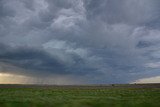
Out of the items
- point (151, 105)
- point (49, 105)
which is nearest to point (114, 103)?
point (151, 105)

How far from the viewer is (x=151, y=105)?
484 centimetres

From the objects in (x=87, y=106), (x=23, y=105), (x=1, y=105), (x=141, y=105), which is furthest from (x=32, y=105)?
(x=141, y=105)

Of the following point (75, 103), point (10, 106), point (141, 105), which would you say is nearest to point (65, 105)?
point (75, 103)

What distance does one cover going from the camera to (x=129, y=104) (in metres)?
5.06

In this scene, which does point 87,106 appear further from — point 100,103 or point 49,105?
point 49,105

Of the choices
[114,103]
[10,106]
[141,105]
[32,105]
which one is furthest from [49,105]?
[141,105]

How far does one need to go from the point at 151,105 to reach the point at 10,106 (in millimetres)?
2376

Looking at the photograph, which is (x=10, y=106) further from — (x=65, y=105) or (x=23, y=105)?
(x=65, y=105)

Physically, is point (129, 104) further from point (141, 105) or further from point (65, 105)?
point (65, 105)

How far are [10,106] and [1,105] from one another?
0.22 metres

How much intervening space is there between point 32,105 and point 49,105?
0.30 meters

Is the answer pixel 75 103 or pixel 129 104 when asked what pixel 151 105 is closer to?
pixel 129 104

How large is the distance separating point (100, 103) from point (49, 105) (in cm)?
89

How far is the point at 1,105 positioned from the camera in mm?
5078
